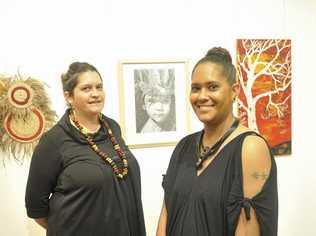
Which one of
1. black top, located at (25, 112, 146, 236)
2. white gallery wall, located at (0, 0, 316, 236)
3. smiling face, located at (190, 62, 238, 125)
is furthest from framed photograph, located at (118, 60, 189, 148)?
smiling face, located at (190, 62, 238, 125)

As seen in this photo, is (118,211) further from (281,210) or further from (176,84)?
(281,210)

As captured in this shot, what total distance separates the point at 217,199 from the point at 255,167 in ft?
0.54

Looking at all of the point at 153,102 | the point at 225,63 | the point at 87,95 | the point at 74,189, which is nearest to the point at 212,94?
the point at 225,63

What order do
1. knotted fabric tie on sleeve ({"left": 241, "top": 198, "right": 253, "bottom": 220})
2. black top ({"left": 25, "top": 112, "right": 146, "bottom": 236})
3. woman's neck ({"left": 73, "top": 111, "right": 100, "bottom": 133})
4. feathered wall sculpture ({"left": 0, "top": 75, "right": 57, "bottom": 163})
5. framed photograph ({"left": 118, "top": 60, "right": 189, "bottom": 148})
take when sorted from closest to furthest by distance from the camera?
knotted fabric tie on sleeve ({"left": 241, "top": 198, "right": 253, "bottom": 220}) < black top ({"left": 25, "top": 112, "right": 146, "bottom": 236}) < woman's neck ({"left": 73, "top": 111, "right": 100, "bottom": 133}) < feathered wall sculpture ({"left": 0, "top": 75, "right": 57, "bottom": 163}) < framed photograph ({"left": 118, "top": 60, "right": 189, "bottom": 148})

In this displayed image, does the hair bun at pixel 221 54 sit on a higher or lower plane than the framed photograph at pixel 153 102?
higher

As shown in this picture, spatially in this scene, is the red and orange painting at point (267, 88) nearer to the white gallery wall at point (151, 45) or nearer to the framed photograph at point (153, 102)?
the white gallery wall at point (151, 45)

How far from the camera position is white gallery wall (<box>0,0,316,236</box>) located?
202cm

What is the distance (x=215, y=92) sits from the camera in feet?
4.02

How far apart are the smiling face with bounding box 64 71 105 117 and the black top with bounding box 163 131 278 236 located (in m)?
0.60

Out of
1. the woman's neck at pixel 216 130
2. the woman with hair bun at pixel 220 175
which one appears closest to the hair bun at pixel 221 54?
the woman with hair bun at pixel 220 175

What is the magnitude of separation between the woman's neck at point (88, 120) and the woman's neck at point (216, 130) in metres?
0.65

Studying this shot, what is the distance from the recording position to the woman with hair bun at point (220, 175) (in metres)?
1.11

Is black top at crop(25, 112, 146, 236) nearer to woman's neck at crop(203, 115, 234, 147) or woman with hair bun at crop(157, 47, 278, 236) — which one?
woman with hair bun at crop(157, 47, 278, 236)

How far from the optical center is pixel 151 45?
2195mm
